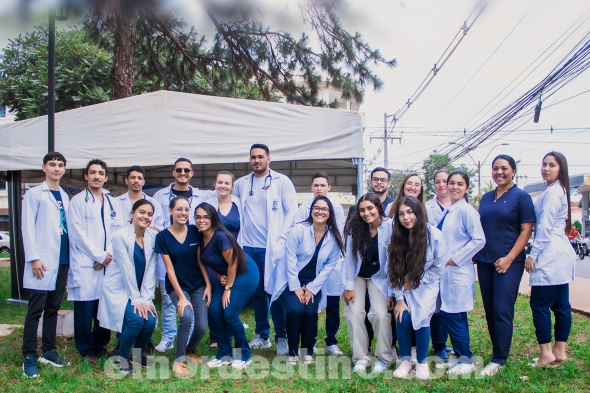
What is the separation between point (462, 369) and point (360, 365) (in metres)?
0.80

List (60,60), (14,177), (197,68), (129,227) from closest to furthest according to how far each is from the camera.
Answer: (129,227), (14,177), (197,68), (60,60)

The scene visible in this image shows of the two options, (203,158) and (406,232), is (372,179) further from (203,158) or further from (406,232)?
(203,158)

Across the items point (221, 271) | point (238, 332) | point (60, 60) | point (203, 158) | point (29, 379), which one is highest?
point (60, 60)

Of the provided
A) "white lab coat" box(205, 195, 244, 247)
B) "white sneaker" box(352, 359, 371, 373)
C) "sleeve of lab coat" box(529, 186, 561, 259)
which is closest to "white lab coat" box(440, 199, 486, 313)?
"sleeve of lab coat" box(529, 186, 561, 259)

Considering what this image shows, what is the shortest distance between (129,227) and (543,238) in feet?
11.1

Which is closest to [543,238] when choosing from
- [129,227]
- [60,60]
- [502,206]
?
[502,206]

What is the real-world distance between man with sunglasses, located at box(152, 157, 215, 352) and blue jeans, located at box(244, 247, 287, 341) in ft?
2.43

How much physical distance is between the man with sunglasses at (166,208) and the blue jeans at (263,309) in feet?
2.43

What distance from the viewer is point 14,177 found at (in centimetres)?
724

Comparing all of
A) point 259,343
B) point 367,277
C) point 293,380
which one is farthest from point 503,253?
point 259,343

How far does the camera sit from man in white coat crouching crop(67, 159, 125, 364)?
171 inches

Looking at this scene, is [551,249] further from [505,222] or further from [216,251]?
[216,251]

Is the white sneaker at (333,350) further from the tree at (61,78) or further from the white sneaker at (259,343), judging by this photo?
the tree at (61,78)

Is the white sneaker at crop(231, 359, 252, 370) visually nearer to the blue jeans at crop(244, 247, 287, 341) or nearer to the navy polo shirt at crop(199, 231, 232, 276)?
the blue jeans at crop(244, 247, 287, 341)
